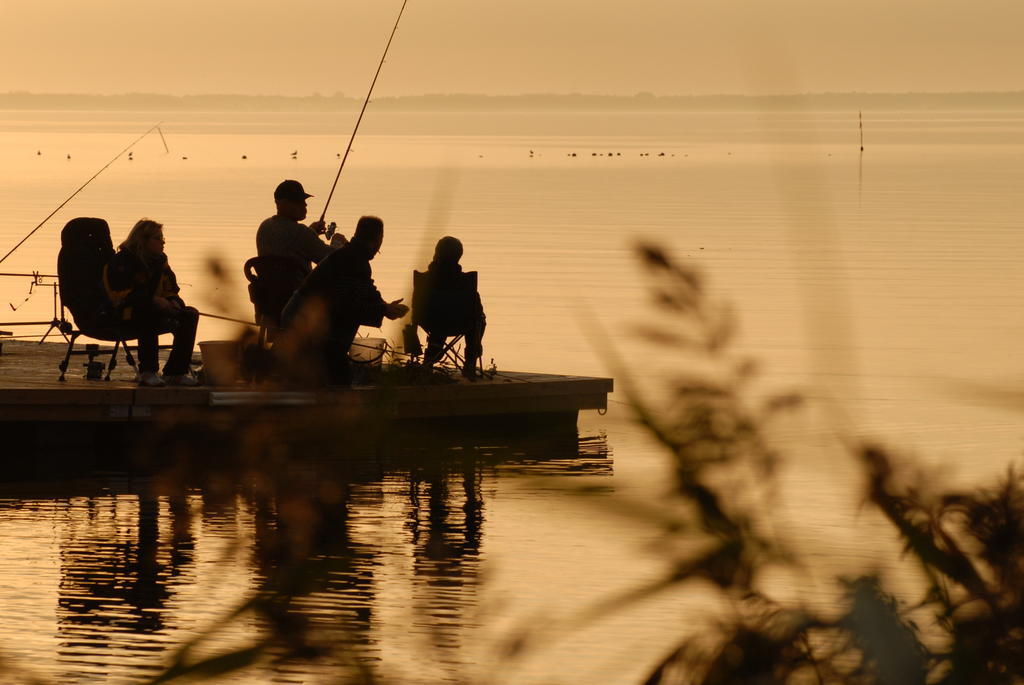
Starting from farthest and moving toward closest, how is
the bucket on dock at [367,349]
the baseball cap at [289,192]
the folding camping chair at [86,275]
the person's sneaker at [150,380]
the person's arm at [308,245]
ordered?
the person's sneaker at [150,380] < the folding camping chair at [86,275] < the baseball cap at [289,192] < the person's arm at [308,245] < the bucket on dock at [367,349]

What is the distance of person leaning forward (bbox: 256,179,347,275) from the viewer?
12.7 meters

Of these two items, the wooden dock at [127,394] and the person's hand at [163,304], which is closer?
the person's hand at [163,304]

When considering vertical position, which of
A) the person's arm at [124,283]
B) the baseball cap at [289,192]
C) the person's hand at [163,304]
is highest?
the baseball cap at [289,192]

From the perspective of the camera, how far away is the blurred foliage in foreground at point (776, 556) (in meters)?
1.27

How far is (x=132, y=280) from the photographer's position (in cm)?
1298

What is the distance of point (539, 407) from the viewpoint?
15.2 metres

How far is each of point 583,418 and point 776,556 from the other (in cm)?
1284

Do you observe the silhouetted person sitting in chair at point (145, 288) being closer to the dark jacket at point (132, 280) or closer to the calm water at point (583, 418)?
the dark jacket at point (132, 280)

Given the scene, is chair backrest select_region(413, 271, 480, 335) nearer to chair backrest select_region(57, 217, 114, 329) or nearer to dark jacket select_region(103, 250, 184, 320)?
→ dark jacket select_region(103, 250, 184, 320)

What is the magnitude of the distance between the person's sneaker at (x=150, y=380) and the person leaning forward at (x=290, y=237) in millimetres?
1221

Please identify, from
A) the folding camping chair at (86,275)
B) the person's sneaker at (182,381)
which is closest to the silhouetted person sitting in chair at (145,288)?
the folding camping chair at (86,275)

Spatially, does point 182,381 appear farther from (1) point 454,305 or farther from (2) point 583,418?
(2) point 583,418

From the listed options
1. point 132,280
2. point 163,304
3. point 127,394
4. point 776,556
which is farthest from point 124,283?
point 776,556

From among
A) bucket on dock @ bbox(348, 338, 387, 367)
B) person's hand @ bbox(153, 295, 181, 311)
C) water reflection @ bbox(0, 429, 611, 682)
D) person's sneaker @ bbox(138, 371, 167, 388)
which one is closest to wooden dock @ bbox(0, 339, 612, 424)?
person's sneaker @ bbox(138, 371, 167, 388)
